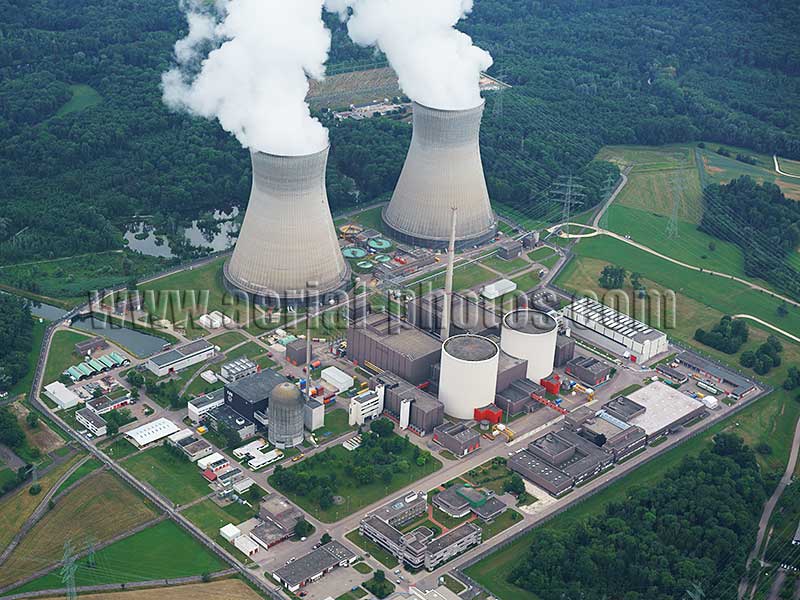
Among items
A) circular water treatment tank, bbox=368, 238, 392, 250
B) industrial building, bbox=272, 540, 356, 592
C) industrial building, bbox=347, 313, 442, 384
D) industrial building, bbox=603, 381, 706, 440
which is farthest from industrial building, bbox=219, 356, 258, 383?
industrial building, bbox=603, 381, 706, 440

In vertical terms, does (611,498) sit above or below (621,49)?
below

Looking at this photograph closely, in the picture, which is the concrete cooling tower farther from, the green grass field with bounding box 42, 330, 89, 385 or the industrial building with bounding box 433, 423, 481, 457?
the industrial building with bounding box 433, 423, 481, 457

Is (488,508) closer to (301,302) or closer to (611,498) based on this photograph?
(611,498)

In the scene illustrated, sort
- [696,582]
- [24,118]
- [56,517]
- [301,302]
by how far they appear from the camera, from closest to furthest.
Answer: [696,582], [56,517], [301,302], [24,118]

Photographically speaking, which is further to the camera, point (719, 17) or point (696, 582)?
point (719, 17)

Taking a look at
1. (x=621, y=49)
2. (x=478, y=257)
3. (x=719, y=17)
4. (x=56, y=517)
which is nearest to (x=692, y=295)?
(x=478, y=257)
